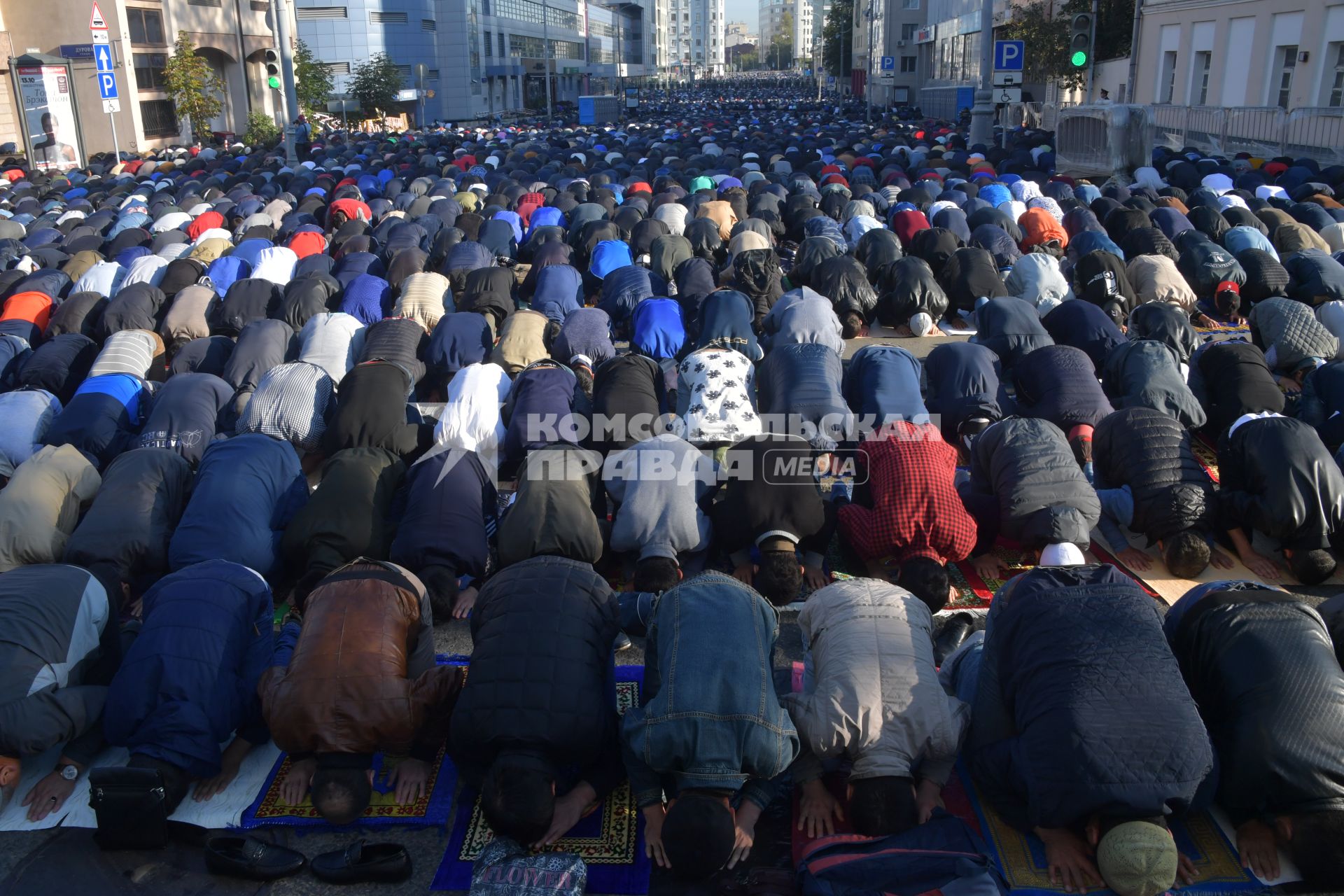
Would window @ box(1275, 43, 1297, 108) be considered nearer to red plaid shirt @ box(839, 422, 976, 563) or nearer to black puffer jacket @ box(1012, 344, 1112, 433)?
black puffer jacket @ box(1012, 344, 1112, 433)

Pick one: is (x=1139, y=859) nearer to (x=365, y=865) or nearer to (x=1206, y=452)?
(x=365, y=865)

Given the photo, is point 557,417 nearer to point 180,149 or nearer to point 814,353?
point 814,353

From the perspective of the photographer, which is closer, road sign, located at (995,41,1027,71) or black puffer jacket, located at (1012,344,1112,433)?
black puffer jacket, located at (1012,344,1112,433)

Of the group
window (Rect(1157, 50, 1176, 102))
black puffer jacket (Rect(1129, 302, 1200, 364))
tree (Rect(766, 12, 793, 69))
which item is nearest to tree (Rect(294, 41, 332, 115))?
window (Rect(1157, 50, 1176, 102))

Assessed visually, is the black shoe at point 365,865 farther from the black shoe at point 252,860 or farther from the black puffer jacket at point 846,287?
the black puffer jacket at point 846,287

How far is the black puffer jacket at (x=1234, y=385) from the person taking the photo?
6215 millimetres

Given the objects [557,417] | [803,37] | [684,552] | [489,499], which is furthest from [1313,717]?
[803,37]

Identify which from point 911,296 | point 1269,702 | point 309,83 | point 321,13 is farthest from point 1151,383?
point 321,13

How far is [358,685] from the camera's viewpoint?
3.67 meters

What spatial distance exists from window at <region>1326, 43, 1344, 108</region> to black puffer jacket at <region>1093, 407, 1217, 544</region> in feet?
56.5

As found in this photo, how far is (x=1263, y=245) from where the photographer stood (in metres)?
9.98

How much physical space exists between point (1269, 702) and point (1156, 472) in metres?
2.18

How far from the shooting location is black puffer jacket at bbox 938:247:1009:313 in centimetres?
944

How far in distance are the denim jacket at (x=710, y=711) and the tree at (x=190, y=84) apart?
29.8 meters
